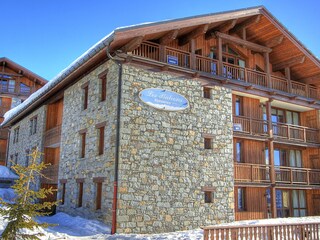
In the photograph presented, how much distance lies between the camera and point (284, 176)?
20.2 meters

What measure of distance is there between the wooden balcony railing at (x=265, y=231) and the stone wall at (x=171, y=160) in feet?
12.4

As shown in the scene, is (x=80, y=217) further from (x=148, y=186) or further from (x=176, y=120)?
(x=176, y=120)

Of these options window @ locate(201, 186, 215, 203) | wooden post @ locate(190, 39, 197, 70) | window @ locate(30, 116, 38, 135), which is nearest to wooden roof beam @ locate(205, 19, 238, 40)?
wooden post @ locate(190, 39, 197, 70)

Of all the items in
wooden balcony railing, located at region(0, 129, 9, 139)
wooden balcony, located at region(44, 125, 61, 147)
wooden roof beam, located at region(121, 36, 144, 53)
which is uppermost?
wooden roof beam, located at region(121, 36, 144, 53)

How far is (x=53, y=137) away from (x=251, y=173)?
448 inches

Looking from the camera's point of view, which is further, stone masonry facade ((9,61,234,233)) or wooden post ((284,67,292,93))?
wooden post ((284,67,292,93))

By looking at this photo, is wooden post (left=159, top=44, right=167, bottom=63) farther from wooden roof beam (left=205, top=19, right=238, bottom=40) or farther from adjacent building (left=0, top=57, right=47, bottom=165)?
Answer: adjacent building (left=0, top=57, right=47, bottom=165)

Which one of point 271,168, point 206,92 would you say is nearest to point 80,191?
point 206,92

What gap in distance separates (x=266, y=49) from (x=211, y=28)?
3.85 meters

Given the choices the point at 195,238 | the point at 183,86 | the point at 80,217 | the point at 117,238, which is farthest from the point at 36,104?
the point at 195,238

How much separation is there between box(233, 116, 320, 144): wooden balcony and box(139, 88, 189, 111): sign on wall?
12.3ft

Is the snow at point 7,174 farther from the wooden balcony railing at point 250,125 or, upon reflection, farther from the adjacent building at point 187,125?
the wooden balcony railing at point 250,125

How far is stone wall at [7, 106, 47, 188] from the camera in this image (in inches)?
905

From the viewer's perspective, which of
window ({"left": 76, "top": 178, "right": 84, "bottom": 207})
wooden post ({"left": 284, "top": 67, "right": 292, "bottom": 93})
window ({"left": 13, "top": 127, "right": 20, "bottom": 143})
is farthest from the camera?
window ({"left": 13, "top": 127, "right": 20, "bottom": 143})
